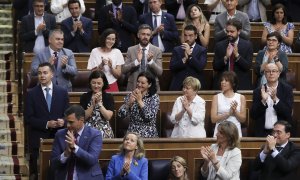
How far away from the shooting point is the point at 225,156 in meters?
8.14

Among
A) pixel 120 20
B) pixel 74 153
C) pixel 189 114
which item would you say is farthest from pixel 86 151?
pixel 120 20

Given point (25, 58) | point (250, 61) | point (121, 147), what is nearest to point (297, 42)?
point (250, 61)

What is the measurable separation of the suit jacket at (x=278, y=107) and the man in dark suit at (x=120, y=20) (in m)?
2.48

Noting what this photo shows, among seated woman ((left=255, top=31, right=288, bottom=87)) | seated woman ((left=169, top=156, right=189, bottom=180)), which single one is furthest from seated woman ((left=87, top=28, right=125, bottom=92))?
seated woman ((left=169, top=156, right=189, bottom=180))

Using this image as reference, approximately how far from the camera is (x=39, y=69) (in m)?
9.14

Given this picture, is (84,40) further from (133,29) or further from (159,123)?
(159,123)

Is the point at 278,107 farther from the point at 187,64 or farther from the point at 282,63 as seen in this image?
the point at 187,64

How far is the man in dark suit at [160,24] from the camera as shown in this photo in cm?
1109

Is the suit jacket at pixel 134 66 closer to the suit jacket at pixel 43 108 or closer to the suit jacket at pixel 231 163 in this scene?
the suit jacket at pixel 43 108

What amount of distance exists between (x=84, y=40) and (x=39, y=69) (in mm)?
1930

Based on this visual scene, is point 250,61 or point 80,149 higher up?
point 250,61

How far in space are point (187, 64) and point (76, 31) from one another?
143cm

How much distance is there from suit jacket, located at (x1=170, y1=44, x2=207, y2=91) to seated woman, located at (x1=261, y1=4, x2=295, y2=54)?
49.1 inches

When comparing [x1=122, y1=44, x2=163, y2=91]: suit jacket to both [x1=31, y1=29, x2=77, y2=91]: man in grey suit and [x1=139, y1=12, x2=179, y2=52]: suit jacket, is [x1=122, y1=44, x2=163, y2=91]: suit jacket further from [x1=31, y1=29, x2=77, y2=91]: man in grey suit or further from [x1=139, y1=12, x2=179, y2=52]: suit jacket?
[x1=139, y1=12, x2=179, y2=52]: suit jacket
